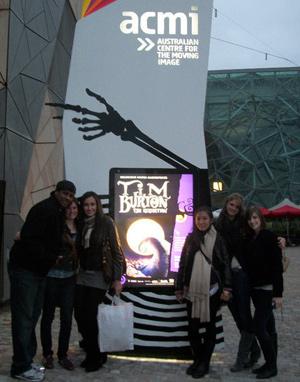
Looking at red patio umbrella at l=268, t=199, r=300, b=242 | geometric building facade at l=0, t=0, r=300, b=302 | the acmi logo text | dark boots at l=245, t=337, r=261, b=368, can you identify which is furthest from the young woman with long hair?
red patio umbrella at l=268, t=199, r=300, b=242

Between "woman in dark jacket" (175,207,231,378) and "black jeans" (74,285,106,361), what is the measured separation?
900mm

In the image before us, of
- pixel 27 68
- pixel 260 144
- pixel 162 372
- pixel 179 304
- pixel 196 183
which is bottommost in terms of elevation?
pixel 162 372

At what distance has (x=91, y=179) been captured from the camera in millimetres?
11070

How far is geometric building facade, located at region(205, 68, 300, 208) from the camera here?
51.5 m

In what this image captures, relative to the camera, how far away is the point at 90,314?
516cm

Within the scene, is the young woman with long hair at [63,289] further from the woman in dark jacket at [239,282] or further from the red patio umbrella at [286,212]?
the red patio umbrella at [286,212]

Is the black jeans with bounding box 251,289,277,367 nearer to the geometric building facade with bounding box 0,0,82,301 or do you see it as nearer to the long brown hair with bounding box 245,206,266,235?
the long brown hair with bounding box 245,206,266,235

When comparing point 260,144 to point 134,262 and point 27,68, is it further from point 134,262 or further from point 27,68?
point 134,262

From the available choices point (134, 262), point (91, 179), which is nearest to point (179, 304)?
point (134, 262)

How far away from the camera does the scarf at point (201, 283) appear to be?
5.11 m

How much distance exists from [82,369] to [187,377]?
3.43ft

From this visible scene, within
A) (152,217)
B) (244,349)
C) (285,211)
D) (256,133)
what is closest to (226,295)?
(244,349)

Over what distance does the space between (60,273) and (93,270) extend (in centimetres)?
32

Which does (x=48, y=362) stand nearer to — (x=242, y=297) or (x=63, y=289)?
(x=63, y=289)
